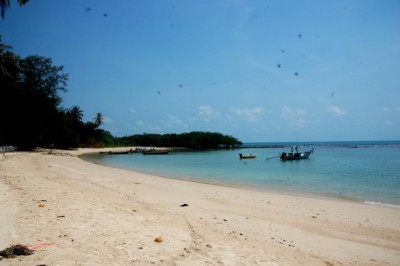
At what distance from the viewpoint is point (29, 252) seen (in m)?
4.87

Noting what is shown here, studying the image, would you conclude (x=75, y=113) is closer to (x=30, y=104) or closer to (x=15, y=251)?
(x=30, y=104)

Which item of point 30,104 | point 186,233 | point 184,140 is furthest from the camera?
point 184,140

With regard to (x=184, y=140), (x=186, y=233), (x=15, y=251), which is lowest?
(x=186, y=233)

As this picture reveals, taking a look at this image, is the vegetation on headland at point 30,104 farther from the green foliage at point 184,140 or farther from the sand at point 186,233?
the green foliage at point 184,140

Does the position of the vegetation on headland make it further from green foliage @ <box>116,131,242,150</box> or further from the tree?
green foliage @ <box>116,131,242,150</box>

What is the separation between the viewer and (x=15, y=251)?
191 inches

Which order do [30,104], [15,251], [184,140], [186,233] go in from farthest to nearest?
[184,140]
[30,104]
[186,233]
[15,251]

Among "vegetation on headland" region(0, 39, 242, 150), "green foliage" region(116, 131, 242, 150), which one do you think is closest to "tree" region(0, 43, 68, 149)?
"vegetation on headland" region(0, 39, 242, 150)

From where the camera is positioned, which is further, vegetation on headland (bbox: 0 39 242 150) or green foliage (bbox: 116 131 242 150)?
green foliage (bbox: 116 131 242 150)

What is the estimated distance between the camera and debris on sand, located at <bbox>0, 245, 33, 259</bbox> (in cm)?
469

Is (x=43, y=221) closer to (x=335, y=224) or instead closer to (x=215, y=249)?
(x=215, y=249)

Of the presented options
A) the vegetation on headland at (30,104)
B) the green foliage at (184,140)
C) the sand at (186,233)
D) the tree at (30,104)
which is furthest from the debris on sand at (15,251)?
the green foliage at (184,140)

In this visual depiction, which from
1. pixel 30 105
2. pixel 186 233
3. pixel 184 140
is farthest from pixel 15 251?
pixel 184 140

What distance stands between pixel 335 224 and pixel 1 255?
868 centimetres
